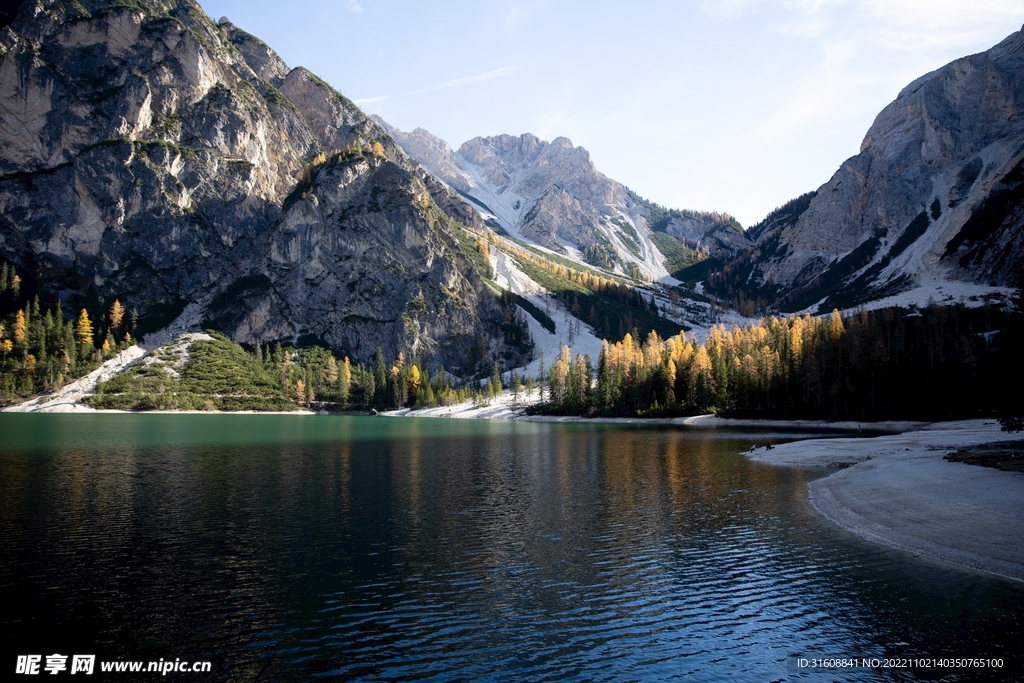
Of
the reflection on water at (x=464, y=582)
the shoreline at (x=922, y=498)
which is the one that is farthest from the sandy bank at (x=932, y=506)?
the reflection on water at (x=464, y=582)

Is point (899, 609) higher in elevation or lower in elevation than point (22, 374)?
lower

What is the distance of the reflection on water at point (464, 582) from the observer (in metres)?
18.4

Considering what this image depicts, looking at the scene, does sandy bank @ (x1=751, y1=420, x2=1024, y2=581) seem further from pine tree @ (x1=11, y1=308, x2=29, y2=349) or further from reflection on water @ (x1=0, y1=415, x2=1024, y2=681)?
pine tree @ (x1=11, y1=308, x2=29, y2=349)

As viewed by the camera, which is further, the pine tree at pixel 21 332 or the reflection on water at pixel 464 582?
the pine tree at pixel 21 332

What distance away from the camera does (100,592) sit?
22.8 meters

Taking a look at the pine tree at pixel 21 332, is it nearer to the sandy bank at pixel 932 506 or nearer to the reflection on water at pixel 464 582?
the reflection on water at pixel 464 582

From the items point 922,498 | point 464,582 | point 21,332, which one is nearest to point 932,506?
point 922,498

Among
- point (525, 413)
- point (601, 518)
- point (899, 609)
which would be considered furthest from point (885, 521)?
point (525, 413)

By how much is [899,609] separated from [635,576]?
10.5 metres

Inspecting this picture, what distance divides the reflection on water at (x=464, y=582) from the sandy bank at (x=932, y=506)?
2090 millimetres

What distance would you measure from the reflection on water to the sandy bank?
6.86ft

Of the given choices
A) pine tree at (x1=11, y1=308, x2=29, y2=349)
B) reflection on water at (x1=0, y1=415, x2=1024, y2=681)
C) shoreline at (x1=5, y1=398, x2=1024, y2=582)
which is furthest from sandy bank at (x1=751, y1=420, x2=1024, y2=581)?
pine tree at (x1=11, y1=308, x2=29, y2=349)

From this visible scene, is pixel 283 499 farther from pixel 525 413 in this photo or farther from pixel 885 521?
pixel 525 413

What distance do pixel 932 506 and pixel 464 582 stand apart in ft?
99.5
